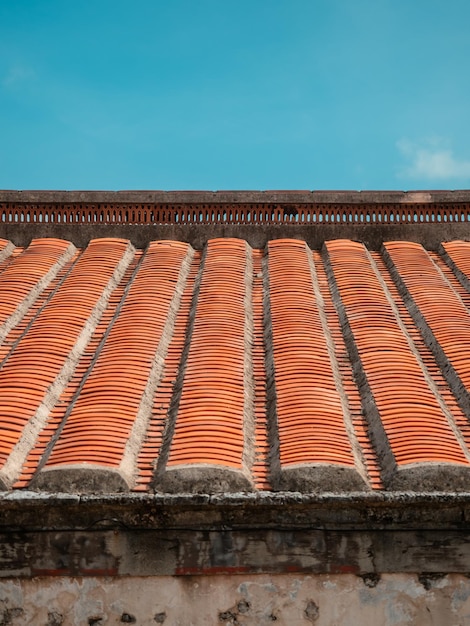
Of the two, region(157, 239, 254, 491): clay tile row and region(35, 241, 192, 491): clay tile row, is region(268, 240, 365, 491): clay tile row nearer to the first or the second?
region(157, 239, 254, 491): clay tile row

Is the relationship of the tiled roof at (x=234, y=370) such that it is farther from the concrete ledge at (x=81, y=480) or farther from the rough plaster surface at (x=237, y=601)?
the rough plaster surface at (x=237, y=601)

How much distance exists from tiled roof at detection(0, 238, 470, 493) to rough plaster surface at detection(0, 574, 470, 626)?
589 millimetres

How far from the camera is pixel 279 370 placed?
20.2 feet

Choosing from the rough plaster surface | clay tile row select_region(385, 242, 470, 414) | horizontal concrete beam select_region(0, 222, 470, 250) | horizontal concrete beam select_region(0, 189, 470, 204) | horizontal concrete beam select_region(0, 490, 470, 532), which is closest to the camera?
horizontal concrete beam select_region(0, 490, 470, 532)

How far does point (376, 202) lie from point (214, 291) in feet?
→ 11.3

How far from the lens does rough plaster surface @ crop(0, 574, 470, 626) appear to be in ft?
15.2

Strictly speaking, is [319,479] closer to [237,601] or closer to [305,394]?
[237,601]

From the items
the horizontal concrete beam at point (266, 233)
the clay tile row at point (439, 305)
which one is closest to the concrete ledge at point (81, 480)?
the clay tile row at point (439, 305)

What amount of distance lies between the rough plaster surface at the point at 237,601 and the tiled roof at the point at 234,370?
59cm

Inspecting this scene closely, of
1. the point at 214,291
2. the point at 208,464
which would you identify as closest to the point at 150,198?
the point at 214,291

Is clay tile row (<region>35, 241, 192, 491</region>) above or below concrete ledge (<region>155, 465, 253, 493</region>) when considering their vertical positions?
above

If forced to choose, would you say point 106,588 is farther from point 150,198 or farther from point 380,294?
point 150,198

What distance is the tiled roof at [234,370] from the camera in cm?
482

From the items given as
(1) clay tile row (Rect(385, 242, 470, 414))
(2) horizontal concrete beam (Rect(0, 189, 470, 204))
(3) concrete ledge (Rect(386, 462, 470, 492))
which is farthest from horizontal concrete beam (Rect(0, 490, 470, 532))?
(2) horizontal concrete beam (Rect(0, 189, 470, 204))
